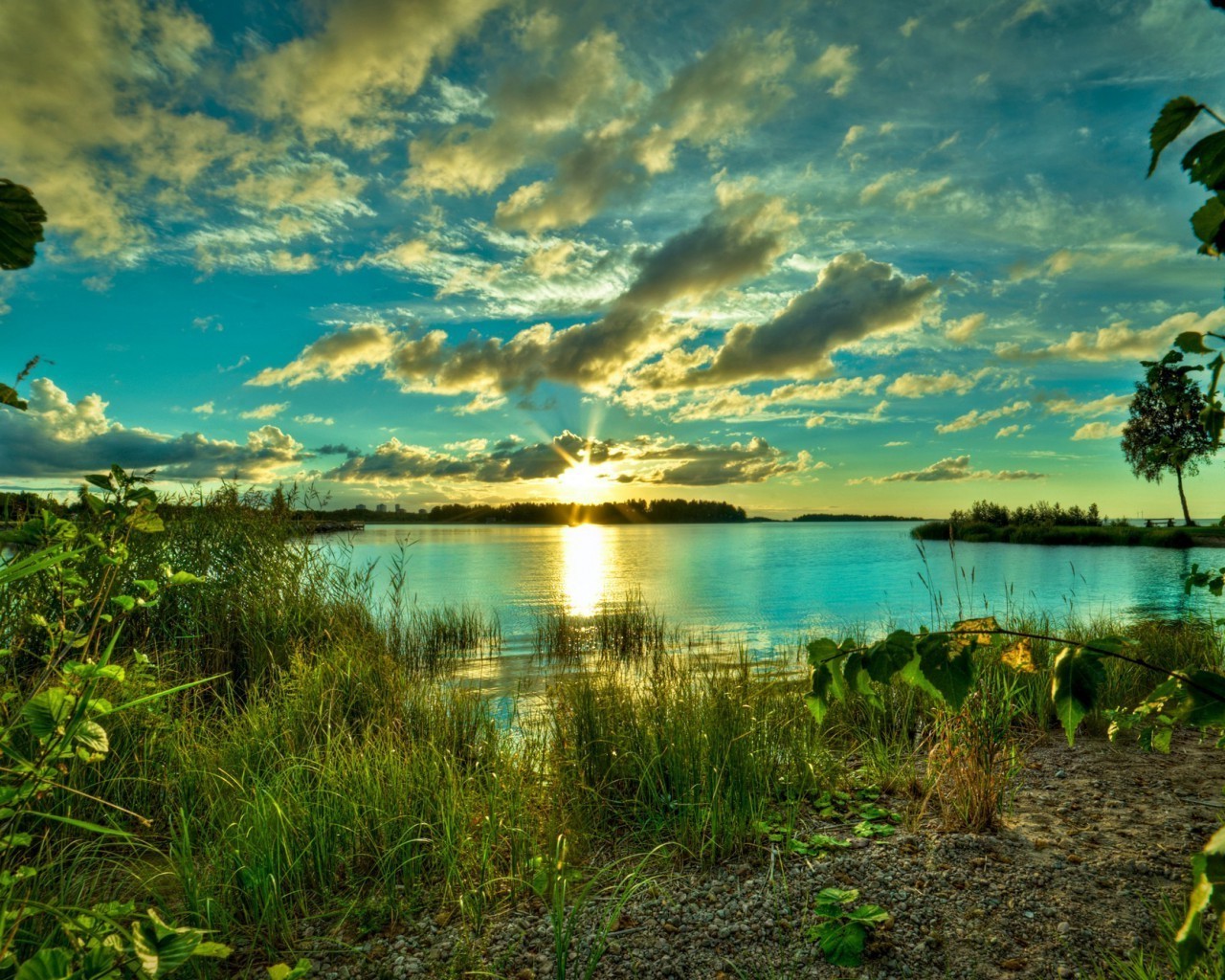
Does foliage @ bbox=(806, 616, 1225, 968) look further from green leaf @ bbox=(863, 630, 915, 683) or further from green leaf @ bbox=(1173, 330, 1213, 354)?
green leaf @ bbox=(1173, 330, 1213, 354)

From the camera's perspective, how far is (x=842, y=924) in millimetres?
2977

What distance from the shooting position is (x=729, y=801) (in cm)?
420

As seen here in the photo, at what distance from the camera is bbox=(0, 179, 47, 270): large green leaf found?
997 mm

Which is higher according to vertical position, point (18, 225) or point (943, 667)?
point (18, 225)

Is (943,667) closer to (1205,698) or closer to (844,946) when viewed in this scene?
(1205,698)

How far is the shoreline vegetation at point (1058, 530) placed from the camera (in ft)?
156

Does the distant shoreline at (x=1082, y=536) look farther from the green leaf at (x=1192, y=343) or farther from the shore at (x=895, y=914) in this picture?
the green leaf at (x=1192, y=343)

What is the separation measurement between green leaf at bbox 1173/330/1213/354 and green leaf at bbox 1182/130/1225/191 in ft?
0.96

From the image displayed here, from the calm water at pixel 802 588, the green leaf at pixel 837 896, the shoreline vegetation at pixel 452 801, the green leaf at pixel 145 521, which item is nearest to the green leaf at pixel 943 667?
→ the shoreline vegetation at pixel 452 801

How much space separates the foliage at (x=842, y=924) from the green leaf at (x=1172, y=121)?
2.89 m

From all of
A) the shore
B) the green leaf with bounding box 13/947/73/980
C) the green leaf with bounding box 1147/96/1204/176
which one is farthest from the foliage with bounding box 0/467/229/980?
the green leaf with bounding box 1147/96/1204/176

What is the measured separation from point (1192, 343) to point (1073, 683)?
2.35 ft

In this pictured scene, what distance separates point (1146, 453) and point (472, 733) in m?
5.21

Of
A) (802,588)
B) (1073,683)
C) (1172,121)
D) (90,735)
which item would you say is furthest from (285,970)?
(802,588)
